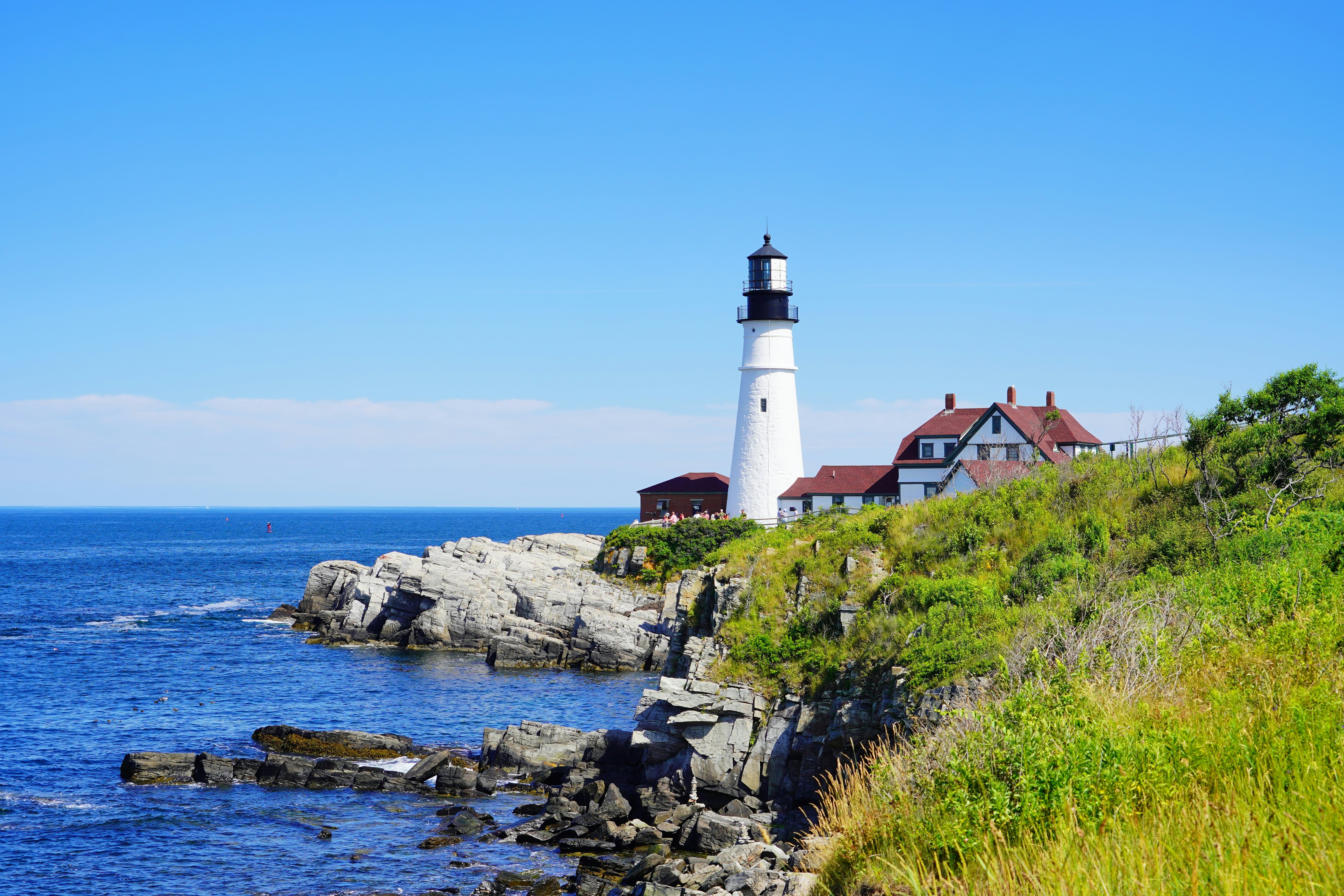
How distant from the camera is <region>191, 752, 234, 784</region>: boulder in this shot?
92.8 feet

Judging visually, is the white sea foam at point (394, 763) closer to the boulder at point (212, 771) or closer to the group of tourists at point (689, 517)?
the boulder at point (212, 771)

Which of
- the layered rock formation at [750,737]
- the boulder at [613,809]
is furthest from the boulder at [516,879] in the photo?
the layered rock formation at [750,737]

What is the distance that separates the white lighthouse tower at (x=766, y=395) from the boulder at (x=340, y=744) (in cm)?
3289

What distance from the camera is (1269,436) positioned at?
23656 millimetres

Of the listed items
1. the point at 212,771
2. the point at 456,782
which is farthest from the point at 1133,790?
the point at 212,771

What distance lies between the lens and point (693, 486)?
240 ft

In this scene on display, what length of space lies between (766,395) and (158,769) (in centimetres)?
3999

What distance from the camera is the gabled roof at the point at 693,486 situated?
2842 inches

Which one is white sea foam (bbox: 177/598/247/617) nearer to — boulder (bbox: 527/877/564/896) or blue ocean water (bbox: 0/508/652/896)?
blue ocean water (bbox: 0/508/652/896)

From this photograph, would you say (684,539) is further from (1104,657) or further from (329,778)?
(1104,657)

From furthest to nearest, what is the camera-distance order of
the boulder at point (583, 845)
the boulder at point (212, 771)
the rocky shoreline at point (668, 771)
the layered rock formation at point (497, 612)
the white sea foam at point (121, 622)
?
1. the white sea foam at point (121, 622)
2. the layered rock formation at point (497, 612)
3. the boulder at point (212, 771)
4. the boulder at point (583, 845)
5. the rocky shoreline at point (668, 771)

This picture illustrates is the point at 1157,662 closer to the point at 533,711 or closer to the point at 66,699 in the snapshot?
the point at 533,711

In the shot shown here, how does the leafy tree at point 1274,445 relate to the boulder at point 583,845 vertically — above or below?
above

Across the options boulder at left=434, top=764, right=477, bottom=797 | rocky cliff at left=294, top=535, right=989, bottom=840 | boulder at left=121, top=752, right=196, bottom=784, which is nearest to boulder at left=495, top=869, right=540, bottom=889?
rocky cliff at left=294, top=535, right=989, bottom=840
